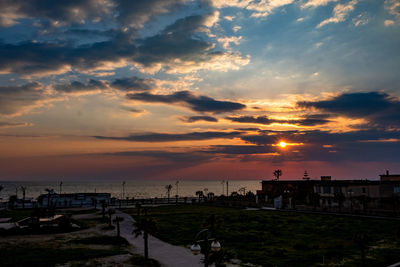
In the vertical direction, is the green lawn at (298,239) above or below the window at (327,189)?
below

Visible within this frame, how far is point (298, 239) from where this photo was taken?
38.0 m

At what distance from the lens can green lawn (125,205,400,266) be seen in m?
28.5

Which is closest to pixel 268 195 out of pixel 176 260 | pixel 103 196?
pixel 103 196

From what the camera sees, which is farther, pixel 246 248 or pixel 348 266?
pixel 246 248

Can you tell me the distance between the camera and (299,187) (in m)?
97.9

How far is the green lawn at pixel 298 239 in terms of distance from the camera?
93.4 ft

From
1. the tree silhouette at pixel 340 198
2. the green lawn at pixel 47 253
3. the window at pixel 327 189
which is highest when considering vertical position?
the window at pixel 327 189

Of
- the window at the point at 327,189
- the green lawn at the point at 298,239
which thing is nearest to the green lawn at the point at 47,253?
the green lawn at the point at 298,239

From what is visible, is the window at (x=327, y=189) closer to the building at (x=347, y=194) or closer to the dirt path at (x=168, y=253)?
the building at (x=347, y=194)

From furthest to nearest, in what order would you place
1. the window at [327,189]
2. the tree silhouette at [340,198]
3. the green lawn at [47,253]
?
the window at [327,189]
the tree silhouette at [340,198]
the green lawn at [47,253]

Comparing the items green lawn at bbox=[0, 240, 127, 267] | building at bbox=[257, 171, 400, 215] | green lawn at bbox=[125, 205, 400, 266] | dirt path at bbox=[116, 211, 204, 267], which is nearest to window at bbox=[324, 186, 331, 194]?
building at bbox=[257, 171, 400, 215]

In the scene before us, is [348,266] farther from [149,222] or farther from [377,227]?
[377,227]

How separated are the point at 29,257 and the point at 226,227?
27.3 meters

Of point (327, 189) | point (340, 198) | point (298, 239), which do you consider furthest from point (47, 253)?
point (327, 189)
